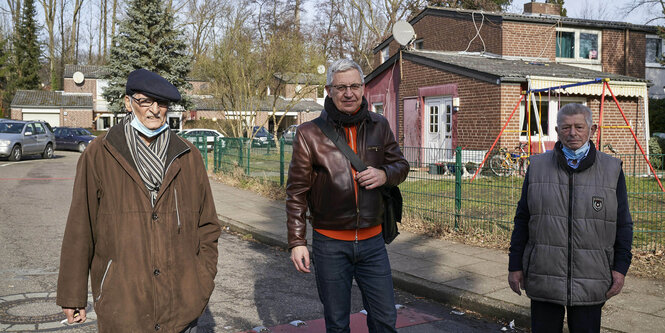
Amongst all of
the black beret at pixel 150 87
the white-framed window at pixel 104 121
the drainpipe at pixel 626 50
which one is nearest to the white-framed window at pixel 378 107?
the drainpipe at pixel 626 50

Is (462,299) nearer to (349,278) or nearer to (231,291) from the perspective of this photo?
(231,291)

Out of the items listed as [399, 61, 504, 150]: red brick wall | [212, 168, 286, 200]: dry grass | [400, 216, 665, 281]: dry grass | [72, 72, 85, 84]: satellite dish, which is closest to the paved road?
[400, 216, 665, 281]: dry grass

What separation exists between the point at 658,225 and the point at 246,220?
661 centimetres

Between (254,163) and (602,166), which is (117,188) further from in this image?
(254,163)

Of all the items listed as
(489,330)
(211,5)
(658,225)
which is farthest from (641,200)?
(211,5)

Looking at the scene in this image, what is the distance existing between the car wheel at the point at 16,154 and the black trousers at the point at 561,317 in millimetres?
26287

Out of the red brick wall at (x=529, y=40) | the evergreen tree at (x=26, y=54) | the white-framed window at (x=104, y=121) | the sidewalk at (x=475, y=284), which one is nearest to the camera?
the sidewalk at (x=475, y=284)

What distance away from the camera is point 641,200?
305 inches

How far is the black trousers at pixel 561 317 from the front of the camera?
10.6 feet

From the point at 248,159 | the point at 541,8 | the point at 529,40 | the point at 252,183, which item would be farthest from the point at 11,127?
the point at 541,8

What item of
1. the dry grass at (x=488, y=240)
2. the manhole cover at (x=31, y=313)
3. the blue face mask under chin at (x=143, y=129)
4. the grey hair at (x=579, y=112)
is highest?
the grey hair at (x=579, y=112)

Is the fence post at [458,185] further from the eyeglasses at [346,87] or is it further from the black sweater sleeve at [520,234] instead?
the eyeglasses at [346,87]

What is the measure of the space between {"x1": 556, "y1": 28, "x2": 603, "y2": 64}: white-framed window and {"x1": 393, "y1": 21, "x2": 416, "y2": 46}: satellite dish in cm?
827

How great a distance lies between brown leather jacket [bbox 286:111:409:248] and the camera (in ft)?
11.0
